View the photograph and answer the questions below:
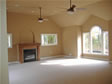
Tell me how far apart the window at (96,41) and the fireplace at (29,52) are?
3778 mm

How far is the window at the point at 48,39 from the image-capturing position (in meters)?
9.77

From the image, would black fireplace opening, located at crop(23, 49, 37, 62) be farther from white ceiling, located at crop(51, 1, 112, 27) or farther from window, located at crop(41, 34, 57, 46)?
white ceiling, located at crop(51, 1, 112, 27)

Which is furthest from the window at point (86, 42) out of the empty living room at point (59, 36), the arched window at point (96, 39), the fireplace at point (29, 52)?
the fireplace at point (29, 52)

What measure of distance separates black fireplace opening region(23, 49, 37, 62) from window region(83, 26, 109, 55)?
4014mm

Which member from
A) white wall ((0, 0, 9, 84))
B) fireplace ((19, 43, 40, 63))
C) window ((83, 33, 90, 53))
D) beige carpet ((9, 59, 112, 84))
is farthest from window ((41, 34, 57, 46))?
white wall ((0, 0, 9, 84))

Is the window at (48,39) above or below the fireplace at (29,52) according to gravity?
above

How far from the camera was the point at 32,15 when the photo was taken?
9.01 metres

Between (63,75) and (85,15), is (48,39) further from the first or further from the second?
→ (63,75)

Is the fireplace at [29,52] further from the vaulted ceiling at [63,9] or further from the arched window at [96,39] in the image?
the arched window at [96,39]

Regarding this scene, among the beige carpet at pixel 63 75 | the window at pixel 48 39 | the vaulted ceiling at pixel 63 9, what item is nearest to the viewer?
the beige carpet at pixel 63 75

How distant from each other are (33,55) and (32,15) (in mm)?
3008

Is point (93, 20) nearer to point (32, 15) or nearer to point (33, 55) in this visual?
point (32, 15)

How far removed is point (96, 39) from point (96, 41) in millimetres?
147

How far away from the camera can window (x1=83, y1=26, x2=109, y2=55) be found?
26.9 ft
